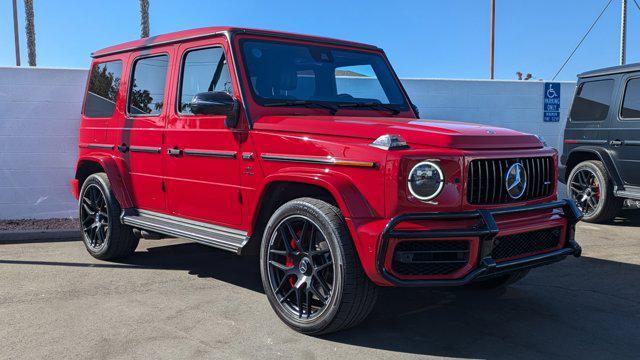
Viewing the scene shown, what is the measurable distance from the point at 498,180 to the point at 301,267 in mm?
1356

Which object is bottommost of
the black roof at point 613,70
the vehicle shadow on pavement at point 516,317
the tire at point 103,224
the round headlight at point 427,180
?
the vehicle shadow on pavement at point 516,317

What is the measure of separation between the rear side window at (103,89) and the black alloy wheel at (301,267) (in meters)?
2.86

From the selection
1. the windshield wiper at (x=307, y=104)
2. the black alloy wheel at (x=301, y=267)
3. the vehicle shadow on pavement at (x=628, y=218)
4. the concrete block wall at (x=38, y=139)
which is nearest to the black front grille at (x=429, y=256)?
the black alloy wheel at (x=301, y=267)

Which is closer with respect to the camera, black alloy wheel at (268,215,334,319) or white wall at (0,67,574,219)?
black alloy wheel at (268,215,334,319)

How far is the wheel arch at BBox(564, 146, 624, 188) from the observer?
7691 mm

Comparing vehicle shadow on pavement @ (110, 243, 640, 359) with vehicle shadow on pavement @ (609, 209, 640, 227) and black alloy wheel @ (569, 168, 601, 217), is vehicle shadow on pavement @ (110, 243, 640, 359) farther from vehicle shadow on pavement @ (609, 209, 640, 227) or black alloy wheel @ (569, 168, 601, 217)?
vehicle shadow on pavement @ (609, 209, 640, 227)

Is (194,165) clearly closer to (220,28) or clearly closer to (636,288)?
(220,28)

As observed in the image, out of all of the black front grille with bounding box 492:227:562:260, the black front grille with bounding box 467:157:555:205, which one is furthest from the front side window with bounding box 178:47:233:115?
the black front grille with bounding box 492:227:562:260

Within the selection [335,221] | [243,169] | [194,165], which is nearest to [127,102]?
[194,165]

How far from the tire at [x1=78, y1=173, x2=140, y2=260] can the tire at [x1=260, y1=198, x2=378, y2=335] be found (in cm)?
233

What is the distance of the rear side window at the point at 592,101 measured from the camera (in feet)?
26.3

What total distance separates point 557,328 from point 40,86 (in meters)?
7.32

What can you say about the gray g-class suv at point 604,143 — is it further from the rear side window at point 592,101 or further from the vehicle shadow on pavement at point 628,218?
the vehicle shadow on pavement at point 628,218

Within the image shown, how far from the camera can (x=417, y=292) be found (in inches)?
189
